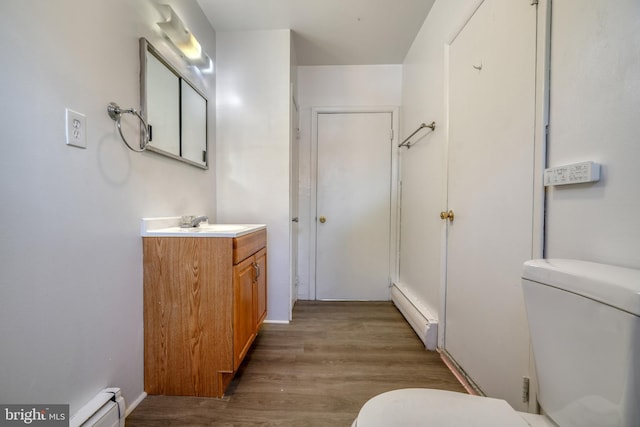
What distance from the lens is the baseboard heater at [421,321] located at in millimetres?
1587

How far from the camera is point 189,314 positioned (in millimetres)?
1170

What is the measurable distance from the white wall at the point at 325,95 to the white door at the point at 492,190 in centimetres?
110

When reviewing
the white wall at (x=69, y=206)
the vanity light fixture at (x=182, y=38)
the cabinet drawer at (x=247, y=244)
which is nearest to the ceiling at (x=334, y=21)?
the vanity light fixture at (x=182, y=38)

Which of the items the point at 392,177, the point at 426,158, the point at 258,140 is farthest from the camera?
the point at 392,177

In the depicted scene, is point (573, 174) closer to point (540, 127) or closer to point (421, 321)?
point (540, 127)

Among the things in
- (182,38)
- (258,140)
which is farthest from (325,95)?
(182,38)

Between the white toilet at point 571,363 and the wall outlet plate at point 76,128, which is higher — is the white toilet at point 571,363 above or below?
below

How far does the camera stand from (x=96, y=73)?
934 millimetres

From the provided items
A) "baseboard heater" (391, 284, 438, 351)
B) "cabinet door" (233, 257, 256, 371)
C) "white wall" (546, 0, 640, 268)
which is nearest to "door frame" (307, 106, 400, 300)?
"baseboard heater" (391, 284, 438, 351)

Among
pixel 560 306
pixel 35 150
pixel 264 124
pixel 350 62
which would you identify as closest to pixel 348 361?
pixel 560 306

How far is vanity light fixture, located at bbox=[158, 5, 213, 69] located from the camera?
1284mm

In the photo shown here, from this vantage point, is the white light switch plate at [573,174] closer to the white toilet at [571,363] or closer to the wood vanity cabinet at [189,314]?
the white toilet at [571,363]

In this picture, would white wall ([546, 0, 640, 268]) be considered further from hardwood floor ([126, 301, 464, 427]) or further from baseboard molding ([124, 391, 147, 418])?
baseboard molding ([124, 391, 147, 418])

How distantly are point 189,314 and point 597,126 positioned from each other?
167cm
